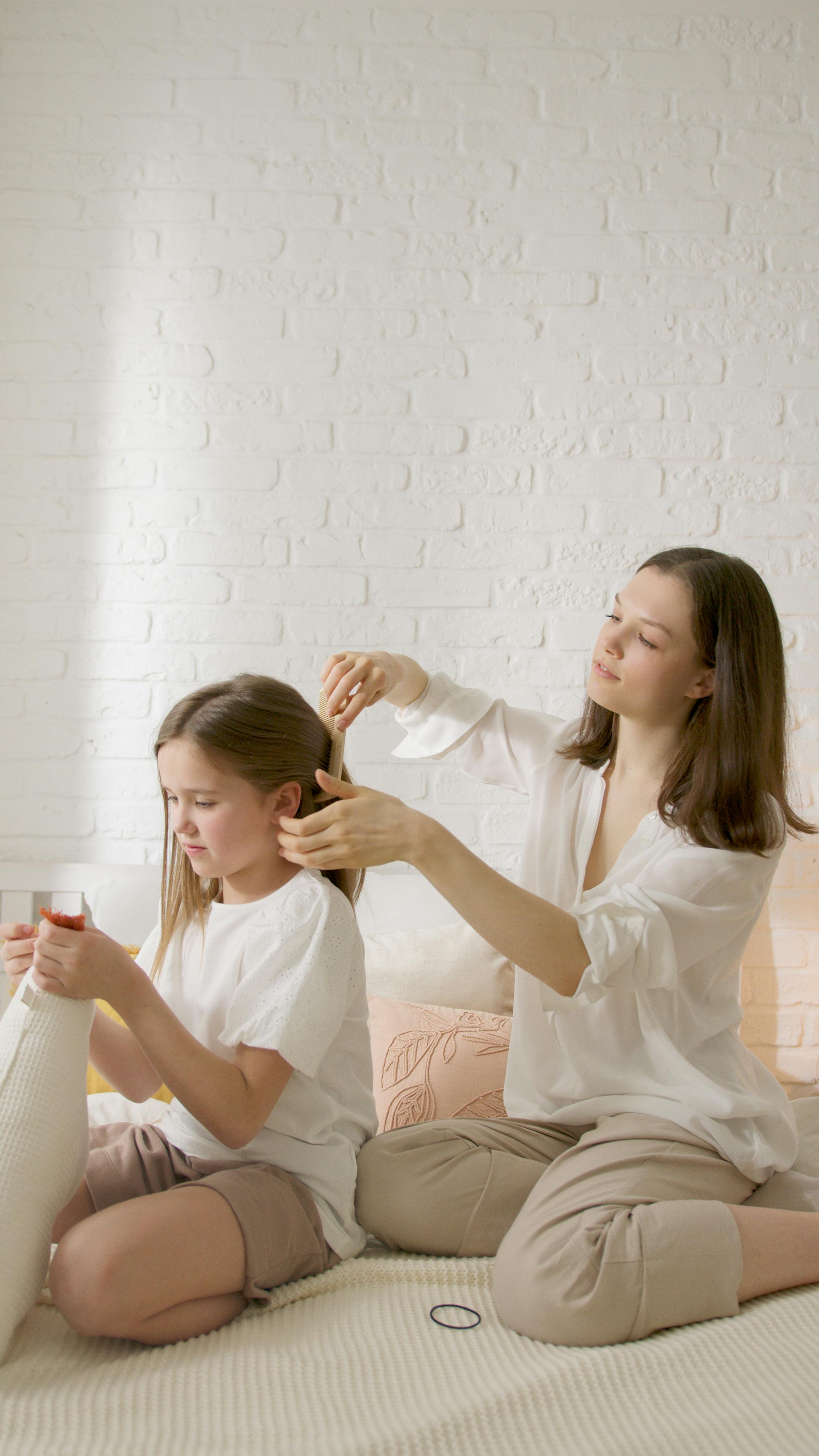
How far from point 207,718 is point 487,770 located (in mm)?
549

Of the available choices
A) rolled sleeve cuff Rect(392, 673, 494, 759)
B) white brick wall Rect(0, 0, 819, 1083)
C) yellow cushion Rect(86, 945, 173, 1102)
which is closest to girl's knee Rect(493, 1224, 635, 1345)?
yellow cushion Rect(86, 945, 173, 1102)

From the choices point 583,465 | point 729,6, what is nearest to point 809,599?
point 583,465

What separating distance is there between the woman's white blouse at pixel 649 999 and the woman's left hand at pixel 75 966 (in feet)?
1.56

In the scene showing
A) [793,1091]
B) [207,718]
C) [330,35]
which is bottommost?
[793,1091]

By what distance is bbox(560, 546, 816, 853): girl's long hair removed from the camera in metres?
1.31

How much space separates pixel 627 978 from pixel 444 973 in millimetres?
564

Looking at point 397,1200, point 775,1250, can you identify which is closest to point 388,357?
point 397,1200

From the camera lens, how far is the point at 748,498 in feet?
6.88

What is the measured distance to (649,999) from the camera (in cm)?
131

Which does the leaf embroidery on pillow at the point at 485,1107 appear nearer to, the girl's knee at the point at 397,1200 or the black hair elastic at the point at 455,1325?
the girl's knee at the point at 397,1200

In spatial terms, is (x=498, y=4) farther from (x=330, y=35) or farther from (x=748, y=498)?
(x=748, y=498)

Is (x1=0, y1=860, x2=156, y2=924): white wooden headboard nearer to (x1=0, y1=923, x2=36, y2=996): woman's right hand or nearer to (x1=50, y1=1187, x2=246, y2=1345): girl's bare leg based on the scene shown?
(x1=0, y1=923, x2=36, y2=996): woman's right hand

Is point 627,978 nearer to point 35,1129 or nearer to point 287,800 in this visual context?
point 287,800

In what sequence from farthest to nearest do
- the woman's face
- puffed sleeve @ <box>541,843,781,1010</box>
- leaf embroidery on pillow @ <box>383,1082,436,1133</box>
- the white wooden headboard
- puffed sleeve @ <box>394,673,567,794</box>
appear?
the white wooden headboard
puffed sleeve @ <box>394,673,567,794</box>
leaf embroidery on pillow @ <box>383,1082,436,1133</box>
the woman's face
puffed sleeve @ <box>541,843,781,1010</box>
